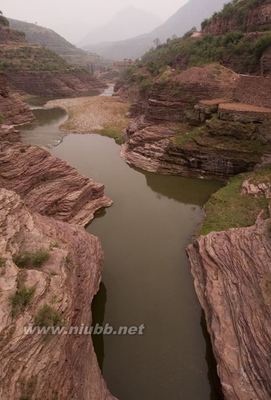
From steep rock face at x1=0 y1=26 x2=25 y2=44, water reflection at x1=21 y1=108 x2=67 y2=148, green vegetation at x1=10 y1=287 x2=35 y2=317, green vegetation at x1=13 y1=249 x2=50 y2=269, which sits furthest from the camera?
steep rock face at x1=0 y1=26 x2=25 y2=44

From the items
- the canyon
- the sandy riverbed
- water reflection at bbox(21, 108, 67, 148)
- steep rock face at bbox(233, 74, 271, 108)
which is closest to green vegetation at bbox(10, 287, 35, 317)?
steep rock face at bbox(233, 74, 271, 108)

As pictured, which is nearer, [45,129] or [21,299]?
[21,299]

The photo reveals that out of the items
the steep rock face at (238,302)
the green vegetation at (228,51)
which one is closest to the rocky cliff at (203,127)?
the green vegetation at (228,51)

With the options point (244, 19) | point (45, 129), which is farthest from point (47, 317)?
point (244, 19)

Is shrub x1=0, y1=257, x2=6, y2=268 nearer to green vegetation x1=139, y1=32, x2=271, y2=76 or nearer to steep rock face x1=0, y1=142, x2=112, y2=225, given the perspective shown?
steep rock face x1=0, y1=142, x2=112, y2=225

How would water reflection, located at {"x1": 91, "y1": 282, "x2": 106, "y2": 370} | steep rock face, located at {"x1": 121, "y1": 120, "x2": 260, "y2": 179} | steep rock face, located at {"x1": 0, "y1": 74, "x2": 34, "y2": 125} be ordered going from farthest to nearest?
steep rock face, located at {"x1": 0, "y1": 74, "x2": 34, "y2": 125}
steep rock face, located at {"x1": 121, "y1": 120, "x2": 260, "y2": 179}
water reflection, located at {"x1": 91, "y1": 282, "x2": 106, "y2": 370}

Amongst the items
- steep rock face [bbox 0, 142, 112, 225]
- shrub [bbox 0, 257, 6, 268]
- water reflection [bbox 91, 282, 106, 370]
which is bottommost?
water reflection [bbox 91, 282, 106, 370]

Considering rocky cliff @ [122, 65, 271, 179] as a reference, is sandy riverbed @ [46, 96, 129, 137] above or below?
below

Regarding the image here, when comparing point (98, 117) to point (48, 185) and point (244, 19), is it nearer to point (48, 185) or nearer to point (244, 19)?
point (244, 19)
